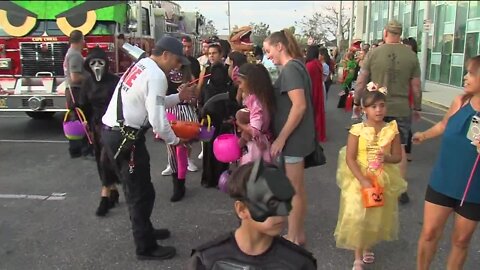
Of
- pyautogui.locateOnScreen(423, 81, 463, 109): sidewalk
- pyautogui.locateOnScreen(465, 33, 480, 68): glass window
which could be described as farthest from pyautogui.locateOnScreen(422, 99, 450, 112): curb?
pyautogui.locateOnScreen(465, 33, 480, 68): glass window

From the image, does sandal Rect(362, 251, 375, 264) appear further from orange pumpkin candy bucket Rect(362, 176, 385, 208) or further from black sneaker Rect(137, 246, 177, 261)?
black sneaker Rect(137, 246, 177, 261)

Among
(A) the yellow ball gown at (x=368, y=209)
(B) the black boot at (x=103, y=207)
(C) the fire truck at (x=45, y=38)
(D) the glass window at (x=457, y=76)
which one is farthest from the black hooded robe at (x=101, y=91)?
(D) the glass window at (x=457, y=76)

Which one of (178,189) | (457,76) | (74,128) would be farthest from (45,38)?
(457,76)

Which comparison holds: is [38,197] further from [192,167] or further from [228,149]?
[228,149]

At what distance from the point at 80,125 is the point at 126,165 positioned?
2200 millimetres

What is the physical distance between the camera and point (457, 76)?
17.5 meters

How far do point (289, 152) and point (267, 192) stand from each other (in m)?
2.04

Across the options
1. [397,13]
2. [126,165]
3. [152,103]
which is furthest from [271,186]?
[397,13]

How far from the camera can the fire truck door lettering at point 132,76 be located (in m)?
3.47

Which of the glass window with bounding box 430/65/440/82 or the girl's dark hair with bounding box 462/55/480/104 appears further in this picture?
the glass window with bounding box 430/65/440/82

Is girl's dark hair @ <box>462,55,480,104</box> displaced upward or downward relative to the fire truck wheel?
upward

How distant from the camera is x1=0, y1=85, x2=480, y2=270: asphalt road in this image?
150 inches

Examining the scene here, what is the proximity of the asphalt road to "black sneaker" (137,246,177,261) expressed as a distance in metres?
0.05

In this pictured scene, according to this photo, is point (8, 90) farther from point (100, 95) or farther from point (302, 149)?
point (302, 149)
